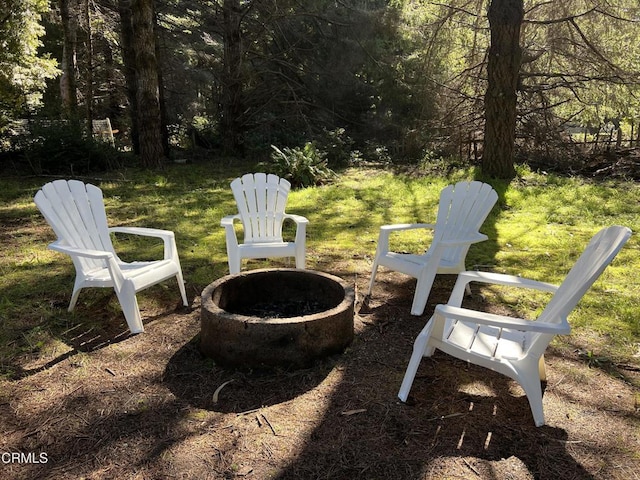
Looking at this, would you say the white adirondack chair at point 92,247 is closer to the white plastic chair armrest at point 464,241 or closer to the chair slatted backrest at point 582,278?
the white plastic chair armrest at point 464,241

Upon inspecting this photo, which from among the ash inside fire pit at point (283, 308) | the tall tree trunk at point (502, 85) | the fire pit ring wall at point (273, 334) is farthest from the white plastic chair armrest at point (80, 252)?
the tall tree trunk at point (502, 85)

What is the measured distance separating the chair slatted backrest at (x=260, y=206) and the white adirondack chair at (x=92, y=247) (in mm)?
855

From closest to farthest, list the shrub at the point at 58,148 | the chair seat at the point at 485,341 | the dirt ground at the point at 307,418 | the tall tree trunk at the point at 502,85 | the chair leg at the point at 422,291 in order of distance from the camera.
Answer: the dirt ground at the point at 307,418 → the chair seat at the point at 485,341 → the chair leg at the point at 422,291 → the tall tree trunk at the point at 502,85 → the shrub at the point at 58,148

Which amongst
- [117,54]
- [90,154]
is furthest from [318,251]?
[117,54]

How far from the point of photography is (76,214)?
3.47 m

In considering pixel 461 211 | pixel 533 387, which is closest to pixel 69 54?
pixel 461 211

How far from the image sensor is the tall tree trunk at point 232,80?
10.5 meters

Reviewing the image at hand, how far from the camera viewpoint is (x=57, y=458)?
2.00 meters

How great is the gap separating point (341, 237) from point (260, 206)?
56.2 inches

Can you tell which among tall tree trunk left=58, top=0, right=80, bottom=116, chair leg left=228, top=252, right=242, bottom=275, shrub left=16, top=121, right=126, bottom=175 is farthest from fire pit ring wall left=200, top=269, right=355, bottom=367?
tall tree trunk left=58, top=0, right=80, bottom=116

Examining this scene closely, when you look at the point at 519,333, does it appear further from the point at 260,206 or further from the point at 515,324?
the point at 260,206

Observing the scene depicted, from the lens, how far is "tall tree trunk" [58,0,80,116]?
9062mm

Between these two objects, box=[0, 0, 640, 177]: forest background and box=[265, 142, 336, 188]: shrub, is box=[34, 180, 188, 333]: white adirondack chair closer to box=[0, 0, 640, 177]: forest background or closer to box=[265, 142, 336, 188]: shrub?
box=[265, 142, 336, 188]: shrub

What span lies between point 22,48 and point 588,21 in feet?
30.4
